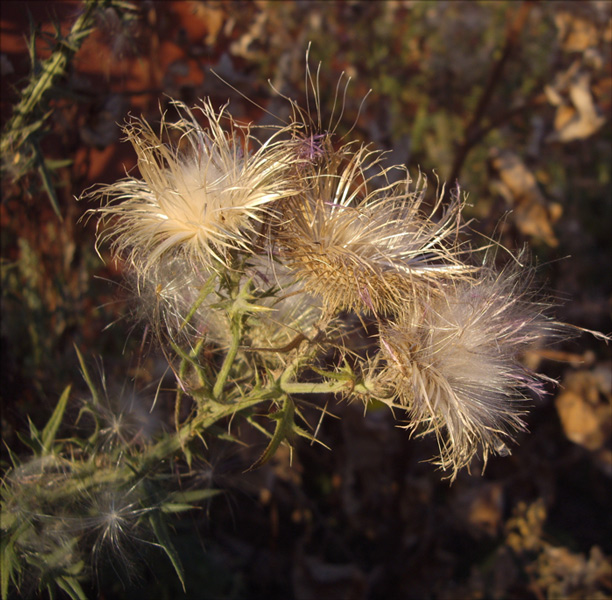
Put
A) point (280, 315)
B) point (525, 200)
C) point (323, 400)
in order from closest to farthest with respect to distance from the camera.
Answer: point (280, 315) < point (323, 400) < point (525, 200)

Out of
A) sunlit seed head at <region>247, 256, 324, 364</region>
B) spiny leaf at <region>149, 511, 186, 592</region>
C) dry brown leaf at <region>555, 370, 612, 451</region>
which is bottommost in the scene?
dry brown leaf at <region>555, 370, 612, 451</region>

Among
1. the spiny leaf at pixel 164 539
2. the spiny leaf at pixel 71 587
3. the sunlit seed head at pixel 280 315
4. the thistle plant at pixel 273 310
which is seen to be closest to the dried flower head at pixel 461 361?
the thistle plant at pixel 273 310

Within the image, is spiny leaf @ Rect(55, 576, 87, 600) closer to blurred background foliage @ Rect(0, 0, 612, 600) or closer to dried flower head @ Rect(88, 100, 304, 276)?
blurred background foliage @ Rect(0, 0, 612, 600)

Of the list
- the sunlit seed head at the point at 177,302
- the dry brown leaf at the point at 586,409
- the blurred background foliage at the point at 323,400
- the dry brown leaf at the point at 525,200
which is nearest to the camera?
the sunlit seed head at the point at 177,302

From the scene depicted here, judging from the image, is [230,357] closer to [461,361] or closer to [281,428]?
[281,428]

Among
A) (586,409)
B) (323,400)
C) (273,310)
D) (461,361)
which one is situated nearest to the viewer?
(273,310)

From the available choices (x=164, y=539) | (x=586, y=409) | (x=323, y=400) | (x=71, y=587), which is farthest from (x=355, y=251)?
(x=586, y=409)

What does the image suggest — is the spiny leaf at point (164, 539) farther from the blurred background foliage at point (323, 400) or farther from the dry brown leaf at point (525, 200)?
the dry brown leaf at point (525, 200)

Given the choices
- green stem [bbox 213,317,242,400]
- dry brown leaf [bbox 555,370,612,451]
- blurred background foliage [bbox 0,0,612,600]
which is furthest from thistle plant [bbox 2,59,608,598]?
dry brown leaf [bbox 555,370,612,451]

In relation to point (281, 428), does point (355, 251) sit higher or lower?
higher
